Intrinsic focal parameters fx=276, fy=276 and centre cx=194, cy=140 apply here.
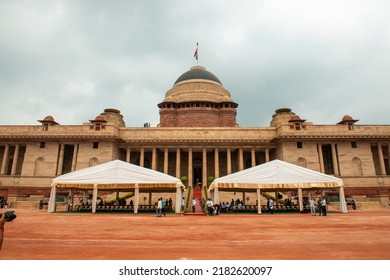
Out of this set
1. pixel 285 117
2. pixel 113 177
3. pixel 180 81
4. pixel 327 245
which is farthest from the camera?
pixel 180 81

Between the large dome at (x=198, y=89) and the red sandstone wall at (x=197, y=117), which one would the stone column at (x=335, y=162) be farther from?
the large dome at (x=198, y=89)

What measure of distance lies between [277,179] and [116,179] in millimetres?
12968

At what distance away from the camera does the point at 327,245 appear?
26.2 ft

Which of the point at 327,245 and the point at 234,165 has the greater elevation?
the point at 234,165

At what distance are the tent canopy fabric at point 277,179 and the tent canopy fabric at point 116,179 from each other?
4.68m

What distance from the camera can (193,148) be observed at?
4409cm

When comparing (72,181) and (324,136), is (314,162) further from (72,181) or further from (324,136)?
(72,181)

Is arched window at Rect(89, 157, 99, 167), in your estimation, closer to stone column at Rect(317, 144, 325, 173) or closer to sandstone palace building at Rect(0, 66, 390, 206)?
sandstone palace building at Rect(0, 66, 390, 206)

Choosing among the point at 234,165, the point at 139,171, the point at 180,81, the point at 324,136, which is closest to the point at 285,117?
the point at 324,136

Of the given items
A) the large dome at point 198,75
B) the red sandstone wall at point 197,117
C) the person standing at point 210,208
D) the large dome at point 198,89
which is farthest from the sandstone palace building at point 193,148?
the large dome at point 198,75

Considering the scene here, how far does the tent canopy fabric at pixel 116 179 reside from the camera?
22.0 m

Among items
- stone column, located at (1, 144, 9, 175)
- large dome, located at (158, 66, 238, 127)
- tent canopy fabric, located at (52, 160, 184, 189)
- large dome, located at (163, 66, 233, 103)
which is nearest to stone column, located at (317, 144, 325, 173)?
large dome, located at (158, 66, 238, 127)

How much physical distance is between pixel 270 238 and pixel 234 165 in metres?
38.1
